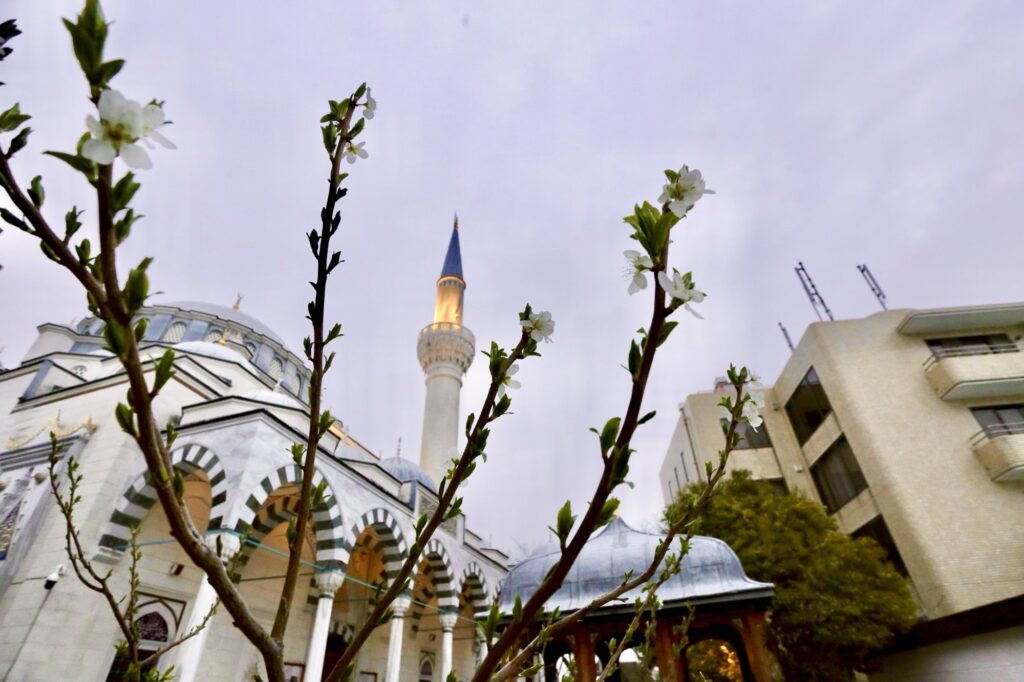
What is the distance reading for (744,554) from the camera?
1012cm

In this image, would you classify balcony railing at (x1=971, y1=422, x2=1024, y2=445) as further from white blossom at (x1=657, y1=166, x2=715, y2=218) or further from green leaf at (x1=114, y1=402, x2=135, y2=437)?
green leaf at (x1=114, y1=402, x2=135, y2=437)

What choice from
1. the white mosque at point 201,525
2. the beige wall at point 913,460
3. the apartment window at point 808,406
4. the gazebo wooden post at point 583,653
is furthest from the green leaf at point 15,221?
the apartment window at point 808,406

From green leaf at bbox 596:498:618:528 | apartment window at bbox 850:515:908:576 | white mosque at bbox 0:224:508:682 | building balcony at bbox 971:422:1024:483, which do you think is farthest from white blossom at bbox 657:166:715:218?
building balcony at bbox 971:422:1024:483

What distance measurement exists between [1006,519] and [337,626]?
14838 millimetres

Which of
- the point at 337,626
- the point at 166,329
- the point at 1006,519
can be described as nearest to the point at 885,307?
the point at 1006,519

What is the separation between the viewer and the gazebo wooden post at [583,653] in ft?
19.5

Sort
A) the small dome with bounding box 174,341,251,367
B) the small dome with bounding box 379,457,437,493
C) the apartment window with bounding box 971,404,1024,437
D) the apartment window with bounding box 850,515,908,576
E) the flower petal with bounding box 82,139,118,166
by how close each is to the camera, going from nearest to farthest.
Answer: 1. the flower petal with bounding box 82,139,118,166
2. the apartment window with bounding box 850,515,908,576
3. the apartment window with bounding box 971,404,1024,437
4. the small dome with bounding box 174,341,251,367
5. the small dome with bounding box 379,457,437,493

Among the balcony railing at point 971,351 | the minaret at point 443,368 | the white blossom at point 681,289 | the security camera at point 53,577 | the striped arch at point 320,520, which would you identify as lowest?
the white blossom at point 681,289

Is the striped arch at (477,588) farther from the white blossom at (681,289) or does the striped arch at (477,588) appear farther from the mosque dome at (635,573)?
the white blossom at (681,289)

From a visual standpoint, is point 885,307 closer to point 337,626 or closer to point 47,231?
point 337,626

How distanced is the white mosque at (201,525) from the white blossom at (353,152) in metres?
3.59

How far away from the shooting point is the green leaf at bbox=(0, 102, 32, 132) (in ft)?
3.12

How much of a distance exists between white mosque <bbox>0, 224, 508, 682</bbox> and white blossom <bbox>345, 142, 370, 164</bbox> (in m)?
3.59

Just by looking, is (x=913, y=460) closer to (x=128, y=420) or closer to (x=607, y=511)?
A: (x=607, y=511)
